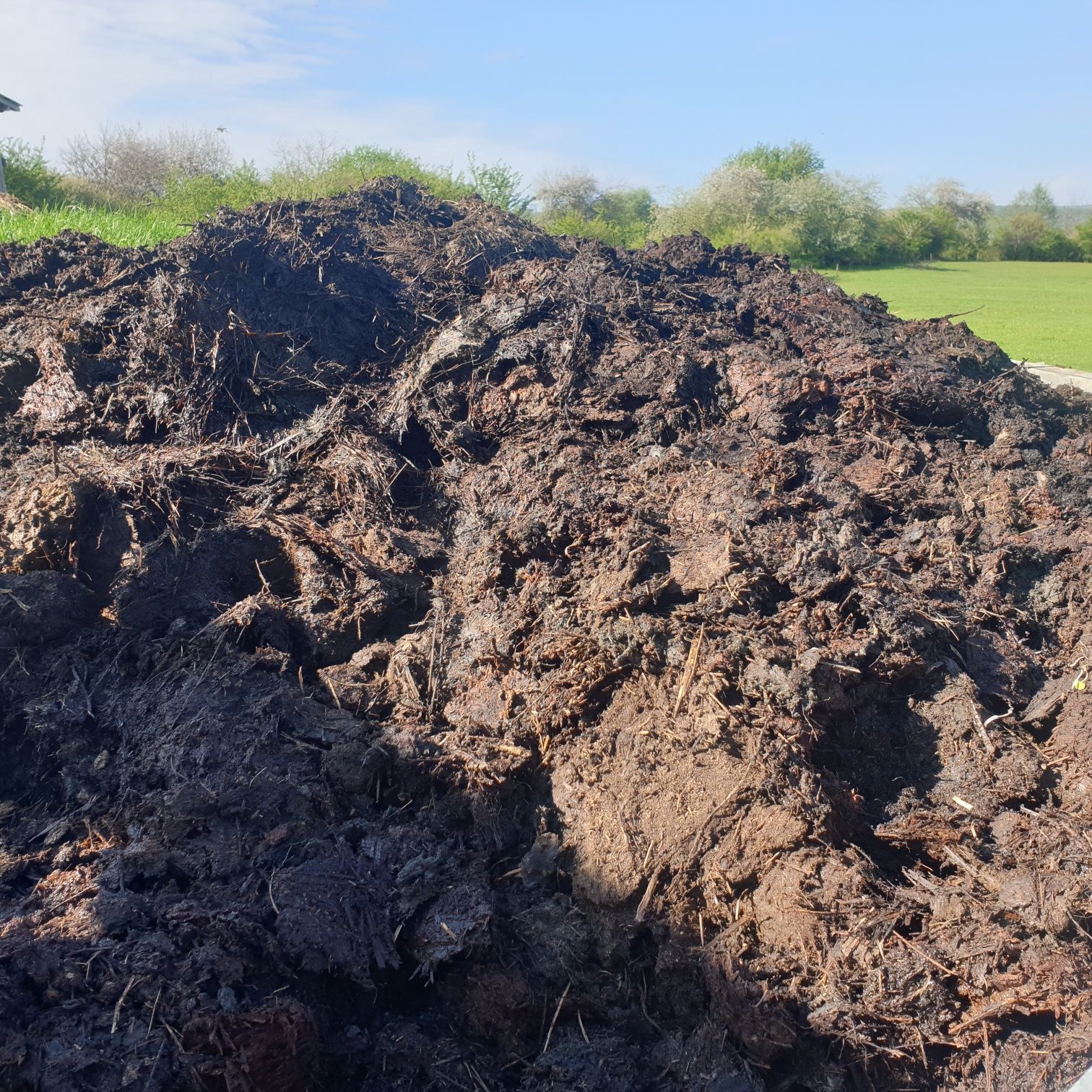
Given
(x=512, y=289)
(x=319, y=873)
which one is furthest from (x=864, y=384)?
(x=319, y=873)

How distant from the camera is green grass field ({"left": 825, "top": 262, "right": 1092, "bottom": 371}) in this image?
13.5m

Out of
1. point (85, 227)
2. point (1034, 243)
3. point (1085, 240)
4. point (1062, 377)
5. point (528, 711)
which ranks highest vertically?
point (1085, 240)

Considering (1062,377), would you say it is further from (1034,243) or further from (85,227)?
(1034,243)

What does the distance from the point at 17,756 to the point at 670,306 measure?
493 centimetres

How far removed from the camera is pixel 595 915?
2633mm

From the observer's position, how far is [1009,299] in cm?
2317

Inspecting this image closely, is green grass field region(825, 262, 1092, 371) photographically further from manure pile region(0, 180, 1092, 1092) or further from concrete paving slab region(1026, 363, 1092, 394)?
manure pile region(0, 180, 1092, 1092)

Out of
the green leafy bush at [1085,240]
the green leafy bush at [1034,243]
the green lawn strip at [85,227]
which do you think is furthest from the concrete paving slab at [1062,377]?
the green leafy bush at [1085,240]

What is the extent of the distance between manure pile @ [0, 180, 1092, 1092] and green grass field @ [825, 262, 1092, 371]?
15.3 feet

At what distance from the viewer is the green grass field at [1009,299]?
13500 millimetres

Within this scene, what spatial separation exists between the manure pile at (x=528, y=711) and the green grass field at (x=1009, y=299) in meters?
4.66

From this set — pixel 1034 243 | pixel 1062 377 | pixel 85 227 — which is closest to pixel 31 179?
pixel 85 227

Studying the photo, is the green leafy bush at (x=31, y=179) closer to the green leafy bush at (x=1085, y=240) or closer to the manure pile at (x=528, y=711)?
the manure pile at (x=528, y=711)

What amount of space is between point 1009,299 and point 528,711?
83.8 feet
